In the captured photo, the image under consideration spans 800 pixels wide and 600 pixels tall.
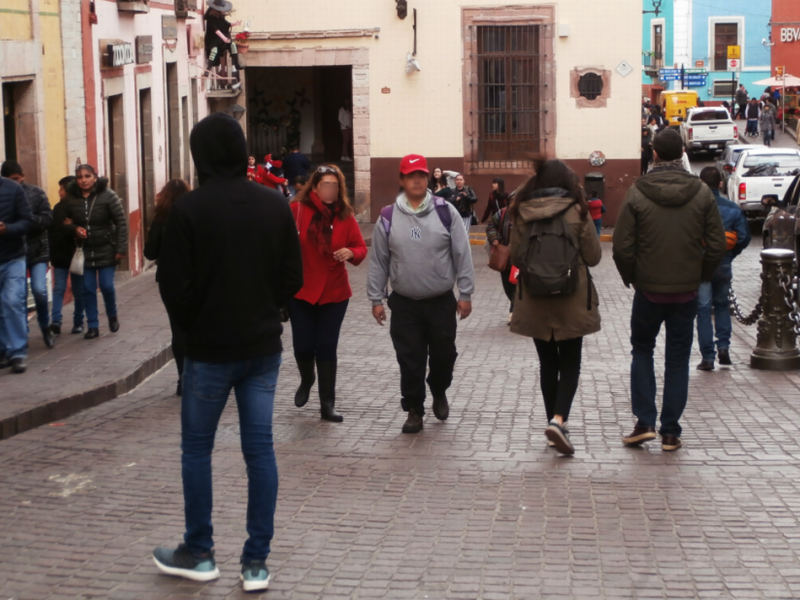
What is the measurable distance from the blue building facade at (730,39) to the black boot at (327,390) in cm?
5774

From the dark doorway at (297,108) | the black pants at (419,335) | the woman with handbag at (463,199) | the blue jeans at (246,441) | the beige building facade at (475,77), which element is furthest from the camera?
the dark doorway at (297,108)

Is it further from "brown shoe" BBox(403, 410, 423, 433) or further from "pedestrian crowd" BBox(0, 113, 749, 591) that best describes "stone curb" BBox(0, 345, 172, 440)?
"brown shoe" BBox(403, 410, 423, 433)

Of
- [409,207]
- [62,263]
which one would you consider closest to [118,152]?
[62,263]

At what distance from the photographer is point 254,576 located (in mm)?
4664

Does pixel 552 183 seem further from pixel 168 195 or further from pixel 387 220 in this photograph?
pixel 168 195

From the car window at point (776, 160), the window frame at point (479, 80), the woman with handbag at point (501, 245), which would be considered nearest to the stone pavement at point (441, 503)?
the woman with handbag at point (501, 245)

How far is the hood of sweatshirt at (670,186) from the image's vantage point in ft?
22.4

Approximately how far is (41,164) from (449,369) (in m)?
7.47

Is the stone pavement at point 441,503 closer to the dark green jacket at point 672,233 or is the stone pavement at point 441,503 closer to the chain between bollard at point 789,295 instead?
the dark green jacket at point 672,233

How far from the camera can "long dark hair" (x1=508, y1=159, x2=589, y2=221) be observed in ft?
22.6

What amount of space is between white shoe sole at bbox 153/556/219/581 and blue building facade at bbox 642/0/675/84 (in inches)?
2423

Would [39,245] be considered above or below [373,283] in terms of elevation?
above

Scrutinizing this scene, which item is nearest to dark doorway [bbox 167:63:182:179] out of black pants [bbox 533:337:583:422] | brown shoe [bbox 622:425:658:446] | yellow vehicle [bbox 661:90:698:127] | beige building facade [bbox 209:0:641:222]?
beige building facade [bbox 209:0:641:222]

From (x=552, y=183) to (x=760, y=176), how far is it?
2048 cm
